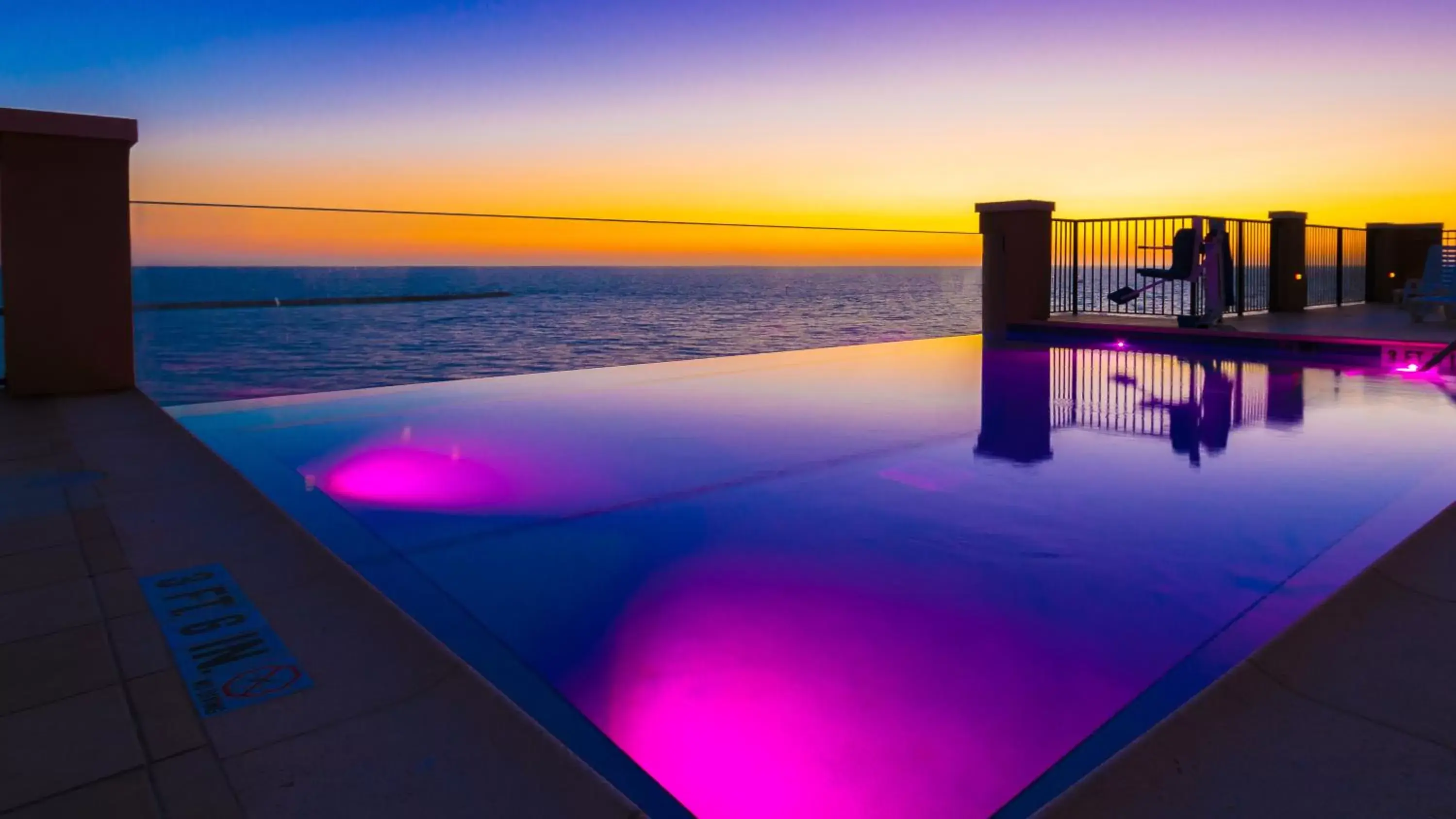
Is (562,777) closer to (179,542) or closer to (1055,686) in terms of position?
(1055,686)

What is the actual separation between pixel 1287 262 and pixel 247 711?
1041 centimetres

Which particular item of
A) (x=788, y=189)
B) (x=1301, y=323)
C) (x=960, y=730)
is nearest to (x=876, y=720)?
(x=960, y=730)

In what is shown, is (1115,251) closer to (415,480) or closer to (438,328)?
(415,480)

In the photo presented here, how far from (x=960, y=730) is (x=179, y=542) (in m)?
1.74

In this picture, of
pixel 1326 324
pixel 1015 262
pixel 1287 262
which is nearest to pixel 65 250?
pixel 1015 262

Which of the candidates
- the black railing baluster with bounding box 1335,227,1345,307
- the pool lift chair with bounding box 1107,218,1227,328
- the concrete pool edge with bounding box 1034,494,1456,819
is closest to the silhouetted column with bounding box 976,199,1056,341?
the pool lift chair with bounding box 1107,218,1227,328

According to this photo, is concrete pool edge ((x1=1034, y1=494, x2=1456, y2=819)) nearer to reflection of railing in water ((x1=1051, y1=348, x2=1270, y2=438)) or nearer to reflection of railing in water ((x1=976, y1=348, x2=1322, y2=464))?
reflection of railing in water ((x1=976, y1=348, x2=1322, y2=464))

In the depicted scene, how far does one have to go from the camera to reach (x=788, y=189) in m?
12.6

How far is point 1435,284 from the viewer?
24.6 ft

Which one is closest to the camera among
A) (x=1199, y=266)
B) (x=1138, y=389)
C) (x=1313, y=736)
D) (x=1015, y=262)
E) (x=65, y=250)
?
(x=1313, y=736)

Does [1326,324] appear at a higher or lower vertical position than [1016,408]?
higher

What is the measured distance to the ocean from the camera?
29.2 feet

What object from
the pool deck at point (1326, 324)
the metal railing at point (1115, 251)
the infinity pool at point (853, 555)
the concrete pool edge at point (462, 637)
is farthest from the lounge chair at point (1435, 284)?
the concrete pool edge at point (462, 637)

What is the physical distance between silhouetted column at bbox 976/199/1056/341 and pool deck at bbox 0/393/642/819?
7062 mm
